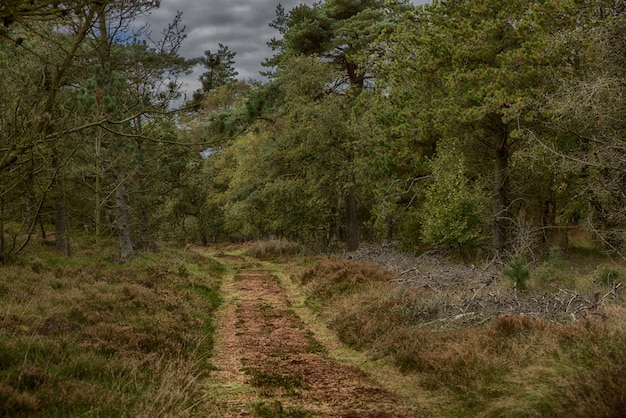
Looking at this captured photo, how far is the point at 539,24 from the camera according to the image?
42.6ft

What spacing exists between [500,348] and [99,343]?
6327 mm

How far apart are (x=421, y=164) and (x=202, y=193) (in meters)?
31.4

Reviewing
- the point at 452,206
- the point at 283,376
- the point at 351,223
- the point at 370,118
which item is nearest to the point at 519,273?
the point at 283,376

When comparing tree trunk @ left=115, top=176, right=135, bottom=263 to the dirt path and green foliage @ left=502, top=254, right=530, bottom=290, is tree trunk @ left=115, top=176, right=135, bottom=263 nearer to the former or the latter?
the dirt path

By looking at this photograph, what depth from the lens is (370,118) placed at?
19344 millimetres

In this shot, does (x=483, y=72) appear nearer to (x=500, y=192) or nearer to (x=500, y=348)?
(x=500, y=192)

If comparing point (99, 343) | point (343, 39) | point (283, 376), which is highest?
point (343, 39)

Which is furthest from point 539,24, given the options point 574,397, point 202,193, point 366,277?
point 202,193

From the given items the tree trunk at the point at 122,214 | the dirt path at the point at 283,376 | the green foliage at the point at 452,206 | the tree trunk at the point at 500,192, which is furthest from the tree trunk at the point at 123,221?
the tree trunk at the point at 500,192

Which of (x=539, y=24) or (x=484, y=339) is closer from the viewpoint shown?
(x=484, y=339)

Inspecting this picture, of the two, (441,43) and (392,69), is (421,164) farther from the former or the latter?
(441,43)

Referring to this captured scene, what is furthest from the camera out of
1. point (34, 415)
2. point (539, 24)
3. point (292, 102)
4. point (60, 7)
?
point (292, 102)

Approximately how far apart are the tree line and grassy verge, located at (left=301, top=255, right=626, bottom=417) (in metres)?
4.79

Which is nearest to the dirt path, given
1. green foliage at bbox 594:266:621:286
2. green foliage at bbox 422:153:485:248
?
green foliage at bbox 594:266:621:286
